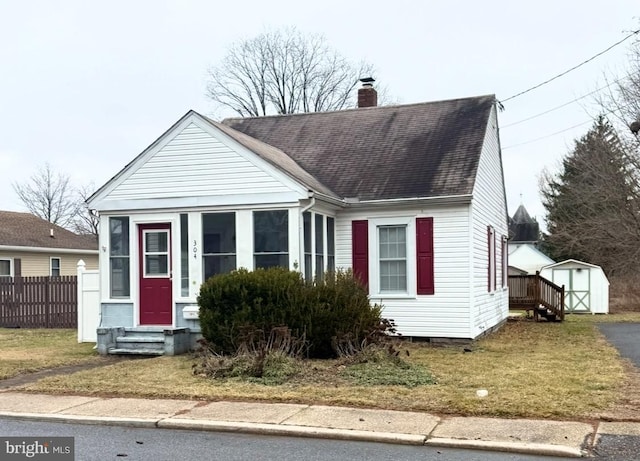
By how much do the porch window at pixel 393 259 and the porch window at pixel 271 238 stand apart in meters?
2.57

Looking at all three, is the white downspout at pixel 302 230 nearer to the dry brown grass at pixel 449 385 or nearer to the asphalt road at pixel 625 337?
the dry brown grass at pixel 449 385

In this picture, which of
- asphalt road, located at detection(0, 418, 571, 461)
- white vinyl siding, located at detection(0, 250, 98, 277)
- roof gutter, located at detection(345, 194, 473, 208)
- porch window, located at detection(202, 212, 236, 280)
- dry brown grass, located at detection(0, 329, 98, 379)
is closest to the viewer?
asphalt road, located at detection(0, 418, 571, 461)

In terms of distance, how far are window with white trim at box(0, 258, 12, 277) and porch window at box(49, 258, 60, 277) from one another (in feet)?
6.98

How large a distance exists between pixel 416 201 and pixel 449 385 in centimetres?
554

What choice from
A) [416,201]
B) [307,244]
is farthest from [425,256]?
[307,244]

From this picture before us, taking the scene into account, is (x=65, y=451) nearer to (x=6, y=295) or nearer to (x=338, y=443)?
(x=338, y=443)

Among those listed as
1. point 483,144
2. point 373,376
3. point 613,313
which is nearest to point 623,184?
point 613,313

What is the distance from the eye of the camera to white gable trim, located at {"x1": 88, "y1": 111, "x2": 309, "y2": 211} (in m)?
12.5

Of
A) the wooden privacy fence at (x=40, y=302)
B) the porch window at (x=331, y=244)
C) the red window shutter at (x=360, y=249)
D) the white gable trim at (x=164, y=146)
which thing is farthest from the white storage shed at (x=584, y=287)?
the wooden privacy fence at (x=40, y=302)

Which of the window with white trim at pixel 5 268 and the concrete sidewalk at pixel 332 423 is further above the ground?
the window with white trim at pixel 5 268

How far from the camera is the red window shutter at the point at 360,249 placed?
14328mm

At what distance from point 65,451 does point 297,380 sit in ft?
12.1

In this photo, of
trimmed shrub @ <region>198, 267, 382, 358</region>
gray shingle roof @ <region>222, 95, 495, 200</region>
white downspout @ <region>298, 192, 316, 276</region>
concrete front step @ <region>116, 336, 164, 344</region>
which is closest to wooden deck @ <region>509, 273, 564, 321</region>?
gray shingle roof @ <region>222, 95, 495, 200</region>

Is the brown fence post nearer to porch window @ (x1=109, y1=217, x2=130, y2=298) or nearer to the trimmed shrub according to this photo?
porch window @ (x1=109, y1=217, x2=130, y2=298)
